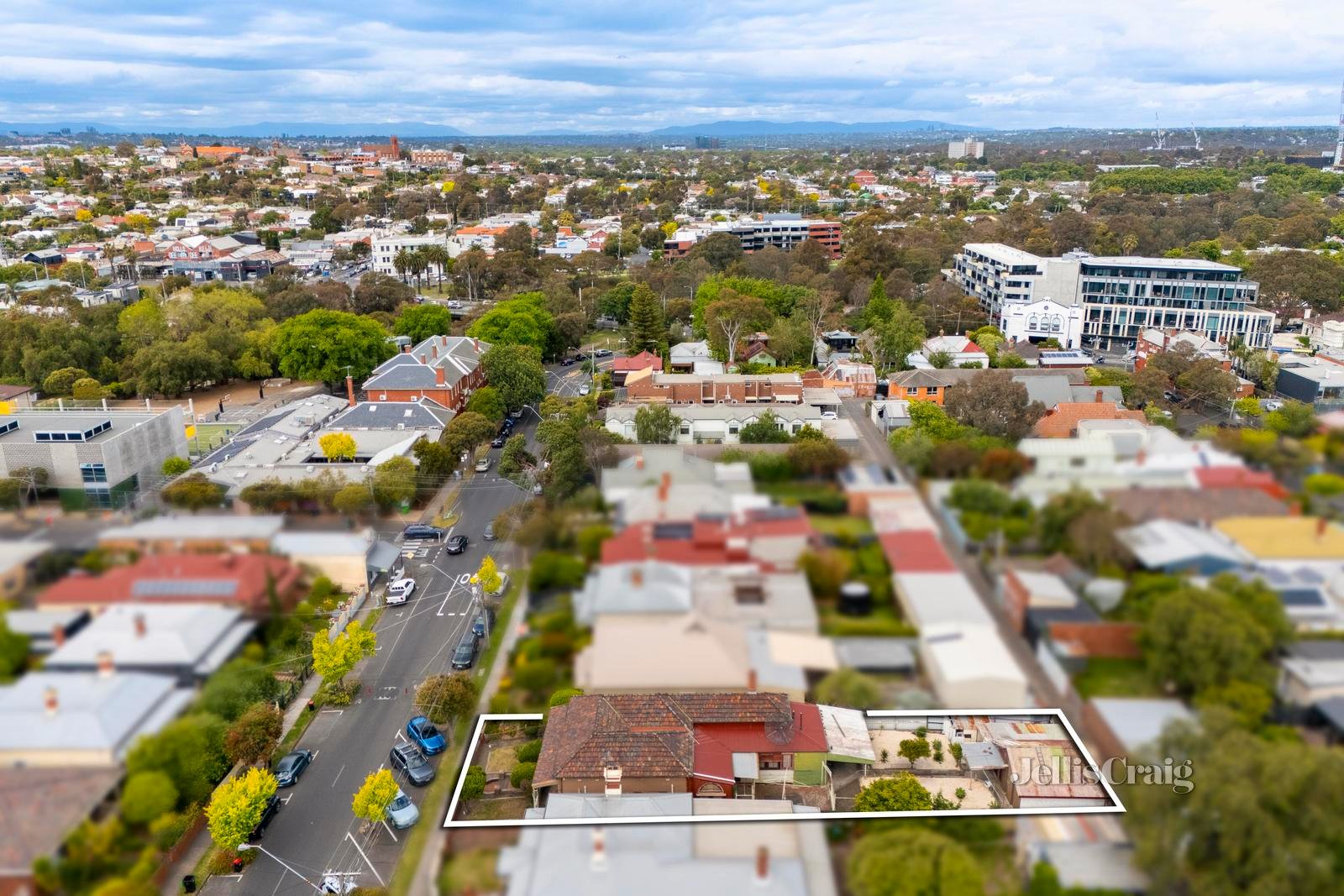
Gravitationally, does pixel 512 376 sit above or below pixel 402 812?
above

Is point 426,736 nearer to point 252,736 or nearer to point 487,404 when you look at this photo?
point 252,736

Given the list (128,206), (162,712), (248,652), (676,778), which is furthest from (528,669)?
(128,206)

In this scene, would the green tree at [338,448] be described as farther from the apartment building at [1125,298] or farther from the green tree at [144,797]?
the apartment building at [1125,298]

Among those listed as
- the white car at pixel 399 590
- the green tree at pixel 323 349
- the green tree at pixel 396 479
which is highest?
the green tree at pixel 323 349

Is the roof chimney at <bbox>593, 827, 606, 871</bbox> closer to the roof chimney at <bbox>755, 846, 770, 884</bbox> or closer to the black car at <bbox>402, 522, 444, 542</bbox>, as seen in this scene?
the roof chimney at <bbox>755, 846, 770, 884</bbox>

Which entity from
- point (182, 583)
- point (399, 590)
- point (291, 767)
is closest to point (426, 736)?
point (291, 767)

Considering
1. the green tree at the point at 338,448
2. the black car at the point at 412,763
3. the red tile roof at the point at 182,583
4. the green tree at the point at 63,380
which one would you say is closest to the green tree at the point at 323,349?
the green tree at the point at 63,380
